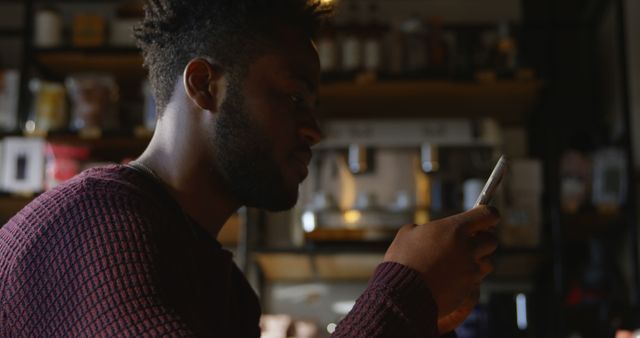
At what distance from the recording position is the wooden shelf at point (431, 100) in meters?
3.21

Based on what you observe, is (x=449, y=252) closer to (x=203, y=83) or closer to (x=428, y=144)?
(x=203, y=83)

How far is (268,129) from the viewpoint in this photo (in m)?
0.85

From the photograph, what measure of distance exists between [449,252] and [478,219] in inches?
1.8

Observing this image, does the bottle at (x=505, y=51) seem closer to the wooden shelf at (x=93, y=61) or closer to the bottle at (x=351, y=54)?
the bottle at (x=351, y=54)

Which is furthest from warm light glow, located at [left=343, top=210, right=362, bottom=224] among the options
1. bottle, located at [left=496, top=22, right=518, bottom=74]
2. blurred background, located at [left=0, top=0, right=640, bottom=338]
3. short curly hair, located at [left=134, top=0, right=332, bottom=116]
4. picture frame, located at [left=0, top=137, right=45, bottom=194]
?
short curly hair, located at [left=134, top=0, right=332, bottom=116]

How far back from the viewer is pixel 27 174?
125 inches

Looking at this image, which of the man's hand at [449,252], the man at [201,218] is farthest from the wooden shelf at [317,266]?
the man's hand at [449,252]

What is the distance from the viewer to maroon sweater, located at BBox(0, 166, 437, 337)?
66 cm

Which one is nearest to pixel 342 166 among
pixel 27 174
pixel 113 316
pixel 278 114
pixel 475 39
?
pixel 475 39

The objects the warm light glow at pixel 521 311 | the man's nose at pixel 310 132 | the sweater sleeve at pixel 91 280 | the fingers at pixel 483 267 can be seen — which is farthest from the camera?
the warm light glow at pixel 521 311

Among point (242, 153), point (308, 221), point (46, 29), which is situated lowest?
point (308, 221)

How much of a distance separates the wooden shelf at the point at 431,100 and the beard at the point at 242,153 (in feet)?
7.73

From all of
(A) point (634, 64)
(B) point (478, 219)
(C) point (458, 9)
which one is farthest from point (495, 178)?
(C) point (458, 9)

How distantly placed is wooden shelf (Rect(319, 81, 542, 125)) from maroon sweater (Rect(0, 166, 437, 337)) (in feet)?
8.20
